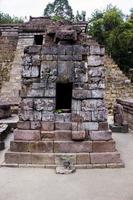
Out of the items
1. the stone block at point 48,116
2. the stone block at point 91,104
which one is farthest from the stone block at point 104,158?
the stone block at point 48,116

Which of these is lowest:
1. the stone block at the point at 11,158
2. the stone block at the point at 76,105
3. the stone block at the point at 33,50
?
the stone block at the point at 11,158

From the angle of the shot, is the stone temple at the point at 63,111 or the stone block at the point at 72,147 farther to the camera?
the stone block at the point at 72,147

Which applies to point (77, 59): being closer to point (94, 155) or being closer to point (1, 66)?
point (94, 155)

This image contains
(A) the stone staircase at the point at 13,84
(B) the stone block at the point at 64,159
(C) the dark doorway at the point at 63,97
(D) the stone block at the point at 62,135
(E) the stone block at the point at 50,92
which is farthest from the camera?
(A) the stone staircase at the point at 13,84

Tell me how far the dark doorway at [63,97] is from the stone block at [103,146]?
1225mm

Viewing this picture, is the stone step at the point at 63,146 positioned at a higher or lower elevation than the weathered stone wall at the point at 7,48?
lower

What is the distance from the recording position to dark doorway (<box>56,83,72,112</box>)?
8708mm

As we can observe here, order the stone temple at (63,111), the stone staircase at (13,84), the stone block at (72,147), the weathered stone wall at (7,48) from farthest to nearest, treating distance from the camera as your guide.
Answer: the weathered stone wall at (7,48), the stone staircase at (13,84), the stone block at (72,147), the stone temple at (63,111)

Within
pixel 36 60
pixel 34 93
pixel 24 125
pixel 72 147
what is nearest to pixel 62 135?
pixel 72 147

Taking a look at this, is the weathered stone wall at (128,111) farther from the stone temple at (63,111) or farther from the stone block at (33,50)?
the stone block at (33,50)

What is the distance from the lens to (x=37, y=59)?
8352mm

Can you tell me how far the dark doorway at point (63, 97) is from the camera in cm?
871

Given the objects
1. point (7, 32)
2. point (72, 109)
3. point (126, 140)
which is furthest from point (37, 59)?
point (7, 32)

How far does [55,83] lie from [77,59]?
28.6 inches
